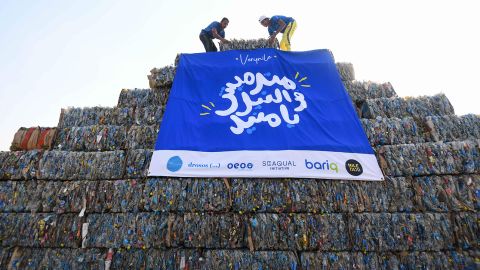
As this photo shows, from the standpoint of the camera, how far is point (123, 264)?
4.38 metres

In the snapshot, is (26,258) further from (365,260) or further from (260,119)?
(365,260)

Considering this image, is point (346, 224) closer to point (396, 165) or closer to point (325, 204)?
point (325, 204)

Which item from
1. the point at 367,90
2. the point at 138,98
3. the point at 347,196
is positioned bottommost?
the point at 347,196

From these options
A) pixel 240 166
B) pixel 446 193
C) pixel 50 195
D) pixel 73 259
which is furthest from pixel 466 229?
pixel 50 195

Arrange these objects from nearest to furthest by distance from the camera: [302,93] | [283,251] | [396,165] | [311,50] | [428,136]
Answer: [283,251], [396,165], [428,136], [302,93], [311,50]

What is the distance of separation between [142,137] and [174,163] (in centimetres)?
111

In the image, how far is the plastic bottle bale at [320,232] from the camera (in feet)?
14.3

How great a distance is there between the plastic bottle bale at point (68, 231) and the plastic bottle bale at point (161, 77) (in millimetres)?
3336

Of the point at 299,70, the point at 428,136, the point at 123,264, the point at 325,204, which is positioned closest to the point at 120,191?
the point at 123,264

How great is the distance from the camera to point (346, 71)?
6.58 m

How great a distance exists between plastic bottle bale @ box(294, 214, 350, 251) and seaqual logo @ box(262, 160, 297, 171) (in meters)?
0.85

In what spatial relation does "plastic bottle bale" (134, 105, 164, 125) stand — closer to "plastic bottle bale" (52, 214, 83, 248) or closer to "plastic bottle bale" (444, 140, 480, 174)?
"plastic bottle bale" (52, 214, 83, 248)

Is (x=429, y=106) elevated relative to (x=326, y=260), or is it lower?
elevated

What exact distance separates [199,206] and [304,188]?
6.23 ft
